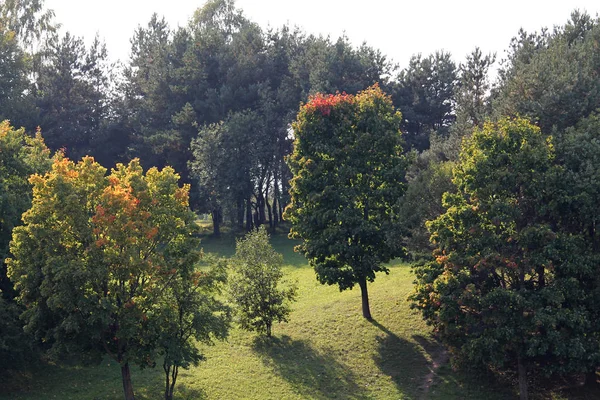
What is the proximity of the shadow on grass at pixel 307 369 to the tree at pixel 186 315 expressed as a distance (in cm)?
638

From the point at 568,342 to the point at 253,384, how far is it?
1530cm

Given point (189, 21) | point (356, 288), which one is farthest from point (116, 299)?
point (189, 21)

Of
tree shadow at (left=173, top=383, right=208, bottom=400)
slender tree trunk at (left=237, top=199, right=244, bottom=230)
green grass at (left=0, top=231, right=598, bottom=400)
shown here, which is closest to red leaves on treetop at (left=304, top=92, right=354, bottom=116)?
green grass at (left=0, top=231, right=598, bottom=400)

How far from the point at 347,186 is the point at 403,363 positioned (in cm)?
1095

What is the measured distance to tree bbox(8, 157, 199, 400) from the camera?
25.9m

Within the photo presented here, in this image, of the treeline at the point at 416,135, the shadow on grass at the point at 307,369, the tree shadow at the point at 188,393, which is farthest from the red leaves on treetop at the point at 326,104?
the tree shadow at the point at 188,393

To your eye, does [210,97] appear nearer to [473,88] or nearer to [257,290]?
[473,88]

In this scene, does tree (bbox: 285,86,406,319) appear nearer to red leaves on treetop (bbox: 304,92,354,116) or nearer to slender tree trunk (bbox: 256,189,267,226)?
red leaves on treetop (bbox: 304,92,354,116)

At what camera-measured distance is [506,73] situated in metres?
51.8

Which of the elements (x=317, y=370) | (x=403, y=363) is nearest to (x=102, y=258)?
(x=317, y=370)

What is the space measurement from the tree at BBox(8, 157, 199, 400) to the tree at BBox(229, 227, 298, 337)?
10290 millimetres

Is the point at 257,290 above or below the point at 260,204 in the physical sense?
Answer: below

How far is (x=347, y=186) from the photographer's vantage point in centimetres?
3881

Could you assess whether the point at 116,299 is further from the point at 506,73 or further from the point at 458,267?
the point at 506,73
